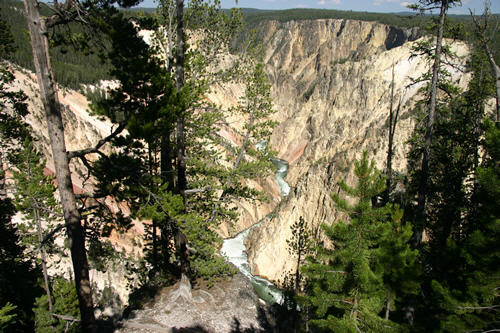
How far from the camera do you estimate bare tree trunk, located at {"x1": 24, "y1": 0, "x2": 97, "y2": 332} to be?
4320 mm

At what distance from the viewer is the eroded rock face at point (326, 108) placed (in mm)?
29672

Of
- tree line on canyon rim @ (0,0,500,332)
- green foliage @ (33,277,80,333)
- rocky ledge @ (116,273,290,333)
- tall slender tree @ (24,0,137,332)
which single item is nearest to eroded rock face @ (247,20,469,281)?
tree line on canyon rim @ (0,0,500,332)

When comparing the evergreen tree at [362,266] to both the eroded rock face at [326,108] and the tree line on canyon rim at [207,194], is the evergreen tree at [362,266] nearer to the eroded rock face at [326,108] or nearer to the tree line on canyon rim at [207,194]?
the tree line on canyon rim at [207,194]

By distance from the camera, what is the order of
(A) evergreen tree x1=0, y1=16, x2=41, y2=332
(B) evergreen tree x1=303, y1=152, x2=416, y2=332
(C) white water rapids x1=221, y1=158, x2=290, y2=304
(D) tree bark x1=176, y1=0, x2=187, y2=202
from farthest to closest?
1. (C) white water rapids x1=221, y1=158, x2=290, y2=304
2. (A) evergreen tree x1=0, y1=16, x2=41, y2=332
3. (D) tree bark x1=176, y1=0, x2=187, y2=202
4. (B) evergreen tree x1=303, y1=152, x2=416, y2=332

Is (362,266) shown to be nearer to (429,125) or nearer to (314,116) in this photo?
(429,125)

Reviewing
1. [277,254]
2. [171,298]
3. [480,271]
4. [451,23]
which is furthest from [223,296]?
[277,254]

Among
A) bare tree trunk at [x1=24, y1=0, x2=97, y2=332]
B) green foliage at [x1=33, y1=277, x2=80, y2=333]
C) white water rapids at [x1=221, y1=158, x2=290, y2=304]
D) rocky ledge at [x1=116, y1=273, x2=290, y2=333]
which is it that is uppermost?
bare tree trunk at [x1=24, y1=0, x2=97, y2=332]

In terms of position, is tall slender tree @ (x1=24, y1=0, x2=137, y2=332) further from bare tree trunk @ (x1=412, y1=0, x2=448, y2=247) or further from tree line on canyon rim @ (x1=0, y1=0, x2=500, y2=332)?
bare tree trunk @ (x1=412, y1=0, x2=448, y2=247)

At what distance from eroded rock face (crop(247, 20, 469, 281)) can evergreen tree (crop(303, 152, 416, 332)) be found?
560cm

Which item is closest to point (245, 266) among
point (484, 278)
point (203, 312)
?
point (203, 312)

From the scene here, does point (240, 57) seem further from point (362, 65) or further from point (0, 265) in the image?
point (362, 65)

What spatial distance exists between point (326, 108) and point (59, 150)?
71.6 m

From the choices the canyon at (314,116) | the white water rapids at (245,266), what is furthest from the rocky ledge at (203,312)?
the white water rapids at (245,266)

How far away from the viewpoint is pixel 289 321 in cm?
1487
